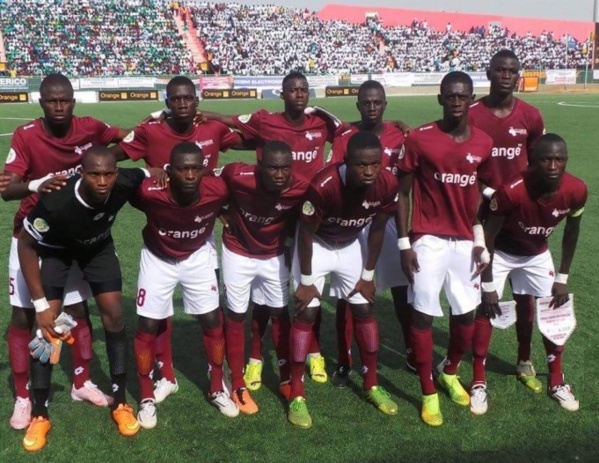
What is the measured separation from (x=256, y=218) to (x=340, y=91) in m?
36.7

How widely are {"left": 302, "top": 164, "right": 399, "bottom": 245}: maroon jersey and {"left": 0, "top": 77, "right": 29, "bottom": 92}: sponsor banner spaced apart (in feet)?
116

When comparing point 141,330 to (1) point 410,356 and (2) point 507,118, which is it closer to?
(1) point 410,356

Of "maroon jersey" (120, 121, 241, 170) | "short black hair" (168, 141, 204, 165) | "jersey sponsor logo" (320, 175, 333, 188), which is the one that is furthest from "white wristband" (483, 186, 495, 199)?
"maroon jersey" (120, 121, 241, 170)

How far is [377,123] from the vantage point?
5309 millimetres

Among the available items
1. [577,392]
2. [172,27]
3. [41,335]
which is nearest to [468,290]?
[577,392]

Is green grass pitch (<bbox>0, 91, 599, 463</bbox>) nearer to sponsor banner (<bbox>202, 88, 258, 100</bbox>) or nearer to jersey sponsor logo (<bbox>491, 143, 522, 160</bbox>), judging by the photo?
jersey sponsor logo (<bbox>491, 143, 522, 160</bbox>)

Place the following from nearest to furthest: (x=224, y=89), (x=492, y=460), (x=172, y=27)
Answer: (x=492, y=460) → (x=224, y=89) → (x=172, y=27)

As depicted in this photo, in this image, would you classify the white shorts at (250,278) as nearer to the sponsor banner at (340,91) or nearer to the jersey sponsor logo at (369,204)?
the jersey sponsor logo at (369,204)

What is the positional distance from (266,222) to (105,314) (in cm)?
135

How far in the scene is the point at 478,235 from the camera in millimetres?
4566

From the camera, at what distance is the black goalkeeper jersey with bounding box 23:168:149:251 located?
13.5 ft

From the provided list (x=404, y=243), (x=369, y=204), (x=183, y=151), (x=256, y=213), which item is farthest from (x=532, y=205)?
(x=183, y=151)

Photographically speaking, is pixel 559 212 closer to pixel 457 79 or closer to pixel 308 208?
pixel 457 79

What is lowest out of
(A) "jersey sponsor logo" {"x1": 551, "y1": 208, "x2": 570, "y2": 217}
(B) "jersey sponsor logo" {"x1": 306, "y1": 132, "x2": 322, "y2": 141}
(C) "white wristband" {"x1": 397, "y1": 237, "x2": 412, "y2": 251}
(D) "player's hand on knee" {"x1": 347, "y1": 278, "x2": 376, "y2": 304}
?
(D) "player's hand on knee" {"x1": 347, "y1": 278, "x2": 376, "y2": 304}
